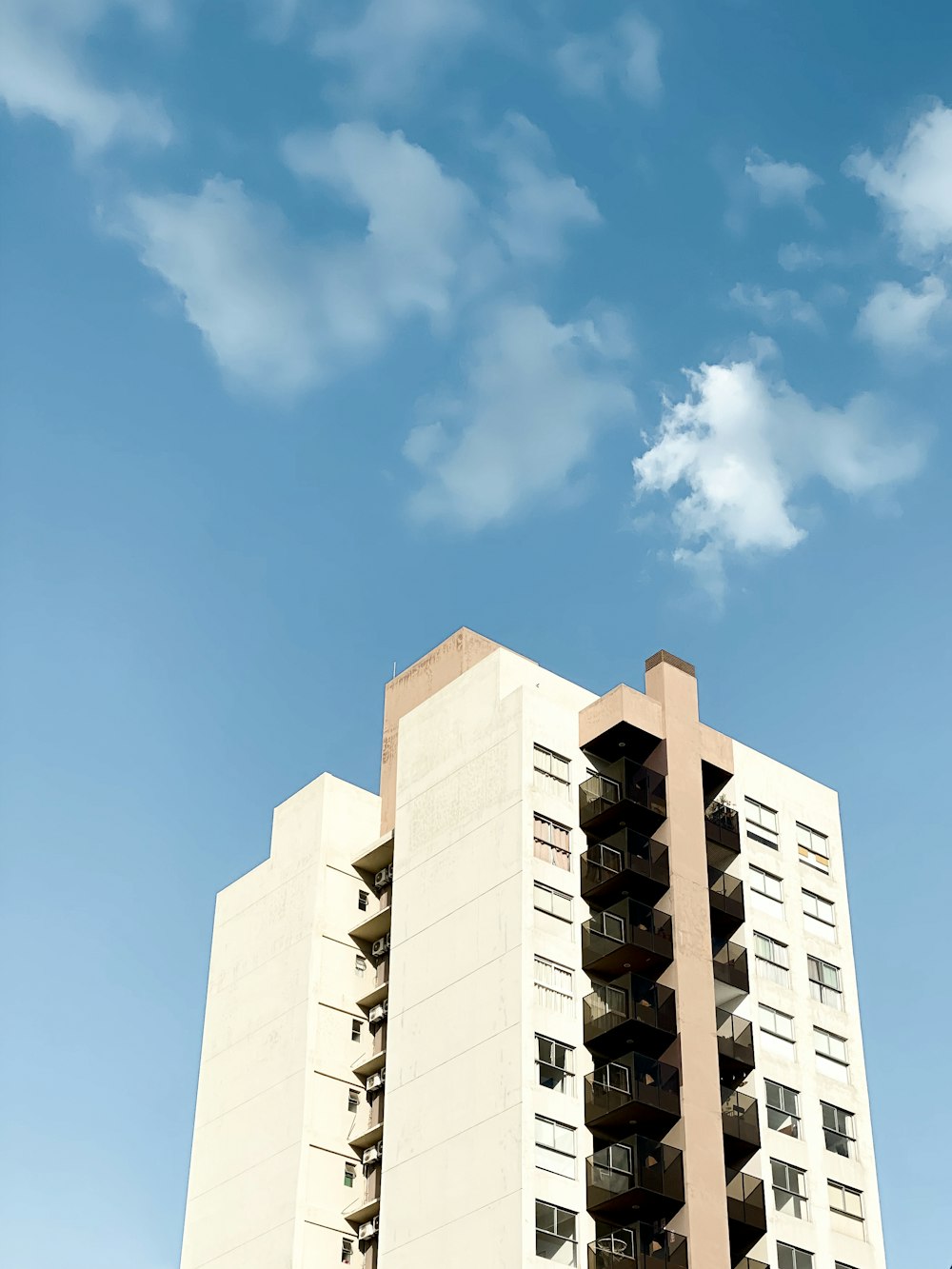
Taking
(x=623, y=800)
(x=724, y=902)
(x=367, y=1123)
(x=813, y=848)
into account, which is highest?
(x=813, y=848)

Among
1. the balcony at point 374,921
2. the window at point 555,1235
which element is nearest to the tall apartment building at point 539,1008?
the window at point 555,1235

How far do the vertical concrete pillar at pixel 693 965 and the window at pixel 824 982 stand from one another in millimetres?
9963

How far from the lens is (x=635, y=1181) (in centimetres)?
7288

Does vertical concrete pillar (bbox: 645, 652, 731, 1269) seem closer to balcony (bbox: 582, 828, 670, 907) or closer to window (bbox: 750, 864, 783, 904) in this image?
balcony (bbox: 582, 828, 670, 907)

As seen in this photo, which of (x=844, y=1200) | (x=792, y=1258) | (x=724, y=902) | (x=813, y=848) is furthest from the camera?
(x=813, y=848)

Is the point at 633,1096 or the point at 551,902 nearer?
the point at 633,1096

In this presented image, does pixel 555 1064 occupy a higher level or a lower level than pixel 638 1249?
higher

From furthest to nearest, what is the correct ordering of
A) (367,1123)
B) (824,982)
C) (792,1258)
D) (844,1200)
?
1. (824,982)
2. (367,1123)
3. (844,1200)
4. (792,1258)

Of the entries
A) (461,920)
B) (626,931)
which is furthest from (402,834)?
(626,931)

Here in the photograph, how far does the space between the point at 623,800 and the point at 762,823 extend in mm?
11461

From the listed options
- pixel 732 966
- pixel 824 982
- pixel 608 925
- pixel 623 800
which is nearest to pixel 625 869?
pixel 608 925

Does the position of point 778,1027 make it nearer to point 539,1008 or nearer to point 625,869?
point 625,869

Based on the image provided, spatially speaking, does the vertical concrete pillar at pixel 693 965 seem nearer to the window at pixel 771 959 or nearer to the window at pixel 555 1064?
the window at pixel 555 1064

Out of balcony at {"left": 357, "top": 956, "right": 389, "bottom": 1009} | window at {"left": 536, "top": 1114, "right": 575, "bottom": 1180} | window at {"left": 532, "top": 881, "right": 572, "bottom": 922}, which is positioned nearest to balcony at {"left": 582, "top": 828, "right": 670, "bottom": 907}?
window at {"left": 532, "top": 881, "right": 572, "bottom": 922}
